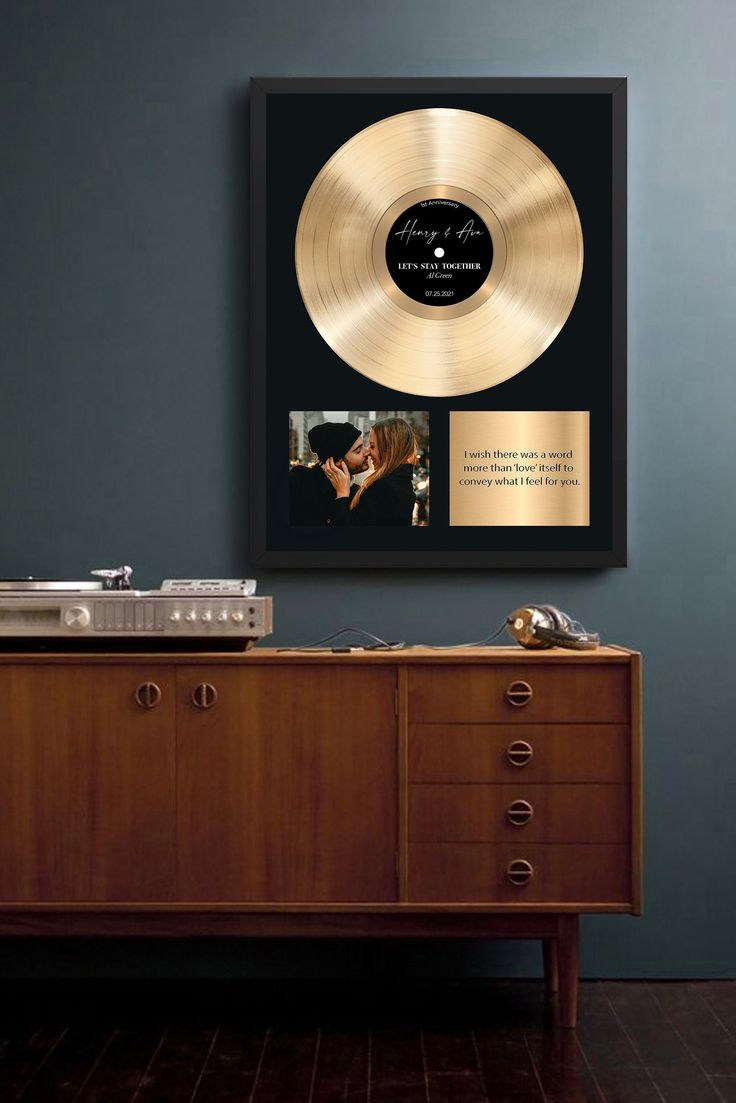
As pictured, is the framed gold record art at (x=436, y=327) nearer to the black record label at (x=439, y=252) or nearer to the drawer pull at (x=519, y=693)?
the black record label at (x=439, y=252)

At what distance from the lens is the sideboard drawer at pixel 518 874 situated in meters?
2.24

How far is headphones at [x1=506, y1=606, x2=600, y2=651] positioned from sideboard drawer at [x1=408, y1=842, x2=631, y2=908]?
0.44 metres

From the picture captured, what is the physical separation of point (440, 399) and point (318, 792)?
3.43ft

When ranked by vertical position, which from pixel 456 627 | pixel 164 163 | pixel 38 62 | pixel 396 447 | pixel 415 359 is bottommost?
pixel 456 627

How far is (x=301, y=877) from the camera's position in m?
2.25

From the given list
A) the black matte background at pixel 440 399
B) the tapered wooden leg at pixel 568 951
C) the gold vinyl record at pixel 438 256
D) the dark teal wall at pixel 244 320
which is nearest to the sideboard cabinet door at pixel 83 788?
the dark teal wall at pixel 244 320

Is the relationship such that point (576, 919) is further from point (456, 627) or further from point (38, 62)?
point (38, 62)

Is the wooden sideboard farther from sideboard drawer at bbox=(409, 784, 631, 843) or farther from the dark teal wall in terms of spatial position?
the dark teal wall

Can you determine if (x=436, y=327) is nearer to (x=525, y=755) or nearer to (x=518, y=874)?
(x=525, y=755)

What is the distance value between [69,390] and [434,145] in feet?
3.71

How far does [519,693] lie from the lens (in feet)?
7.37

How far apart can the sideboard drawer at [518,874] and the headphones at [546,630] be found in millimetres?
440

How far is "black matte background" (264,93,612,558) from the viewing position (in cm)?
264

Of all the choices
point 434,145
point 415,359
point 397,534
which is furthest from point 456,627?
point 434,145
